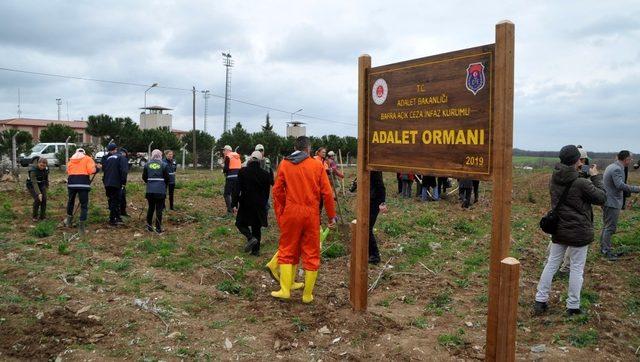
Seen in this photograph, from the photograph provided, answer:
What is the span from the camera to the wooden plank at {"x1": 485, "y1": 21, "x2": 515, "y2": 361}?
147 inches

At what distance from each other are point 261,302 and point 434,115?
3183mm

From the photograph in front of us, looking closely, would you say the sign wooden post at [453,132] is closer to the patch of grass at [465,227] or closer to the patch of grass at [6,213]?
the patch of grass at [465,227]

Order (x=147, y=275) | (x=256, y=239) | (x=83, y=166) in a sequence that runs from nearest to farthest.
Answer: (x=147, y=275) < (x=256, y=239) < (x=83, y=166)

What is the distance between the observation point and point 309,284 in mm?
5844

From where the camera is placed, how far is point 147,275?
686 cm

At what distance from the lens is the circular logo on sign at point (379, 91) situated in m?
5.11

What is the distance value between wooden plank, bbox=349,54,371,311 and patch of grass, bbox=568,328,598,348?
2.20 meters

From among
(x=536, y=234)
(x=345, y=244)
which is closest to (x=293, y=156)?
(x=345, y=244)

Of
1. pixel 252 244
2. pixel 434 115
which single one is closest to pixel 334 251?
pixel 252 244

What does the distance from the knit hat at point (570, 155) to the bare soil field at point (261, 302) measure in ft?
5.80

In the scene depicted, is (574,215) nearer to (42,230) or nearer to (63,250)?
(63,250)

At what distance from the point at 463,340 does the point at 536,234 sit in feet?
22.6

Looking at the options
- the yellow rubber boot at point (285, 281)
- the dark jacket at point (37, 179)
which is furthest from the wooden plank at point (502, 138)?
the dark jacket at point (37, 179)

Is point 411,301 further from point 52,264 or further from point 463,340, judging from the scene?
point 52,264
